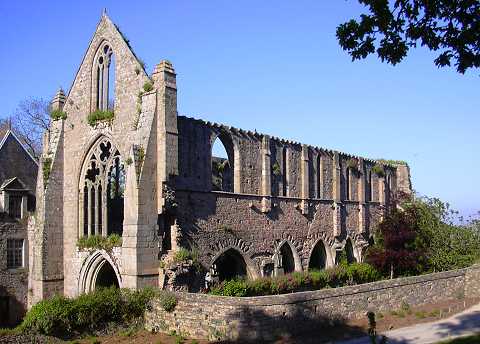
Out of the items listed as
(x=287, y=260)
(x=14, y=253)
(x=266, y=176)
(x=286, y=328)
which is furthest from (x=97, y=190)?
(x=286, y=328)

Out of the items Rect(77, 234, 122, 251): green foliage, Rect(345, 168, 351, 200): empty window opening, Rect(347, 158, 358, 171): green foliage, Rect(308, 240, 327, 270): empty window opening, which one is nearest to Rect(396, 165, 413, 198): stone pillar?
Rect(347, 158, 358, 171): green foliage

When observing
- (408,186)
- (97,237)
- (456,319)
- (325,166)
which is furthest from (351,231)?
(97,237)

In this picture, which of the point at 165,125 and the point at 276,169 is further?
the point at 276,169

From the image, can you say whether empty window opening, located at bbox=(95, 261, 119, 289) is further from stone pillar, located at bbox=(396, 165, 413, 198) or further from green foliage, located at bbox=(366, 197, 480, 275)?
stone pillar, located at bbox=(396, 165, 413, 198)

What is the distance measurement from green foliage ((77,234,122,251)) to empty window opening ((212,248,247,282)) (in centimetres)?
451

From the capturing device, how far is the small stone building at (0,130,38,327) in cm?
2758

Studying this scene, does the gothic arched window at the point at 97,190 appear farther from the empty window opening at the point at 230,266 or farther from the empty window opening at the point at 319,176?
the empty window opening at the point at 319,176

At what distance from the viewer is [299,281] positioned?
2412 centimetres

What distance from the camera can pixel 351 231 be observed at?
33031mm

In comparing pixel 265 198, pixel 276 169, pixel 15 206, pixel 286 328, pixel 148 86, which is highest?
pixel 148 86

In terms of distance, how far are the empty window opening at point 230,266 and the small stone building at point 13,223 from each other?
33.3 ft

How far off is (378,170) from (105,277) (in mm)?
20230

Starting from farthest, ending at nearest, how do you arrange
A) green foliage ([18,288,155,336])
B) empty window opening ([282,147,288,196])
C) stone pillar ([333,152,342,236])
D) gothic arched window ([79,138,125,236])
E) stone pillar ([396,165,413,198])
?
stone pillar ([396,165,413,198]) → stone pillar ([333,152,342,236]) → empty window opening ([282,147,288,196]) → gothic arched window ([79,138,125,236]) → green foliage ([18,288,155,336])

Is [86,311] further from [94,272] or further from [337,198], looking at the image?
[337,198]
